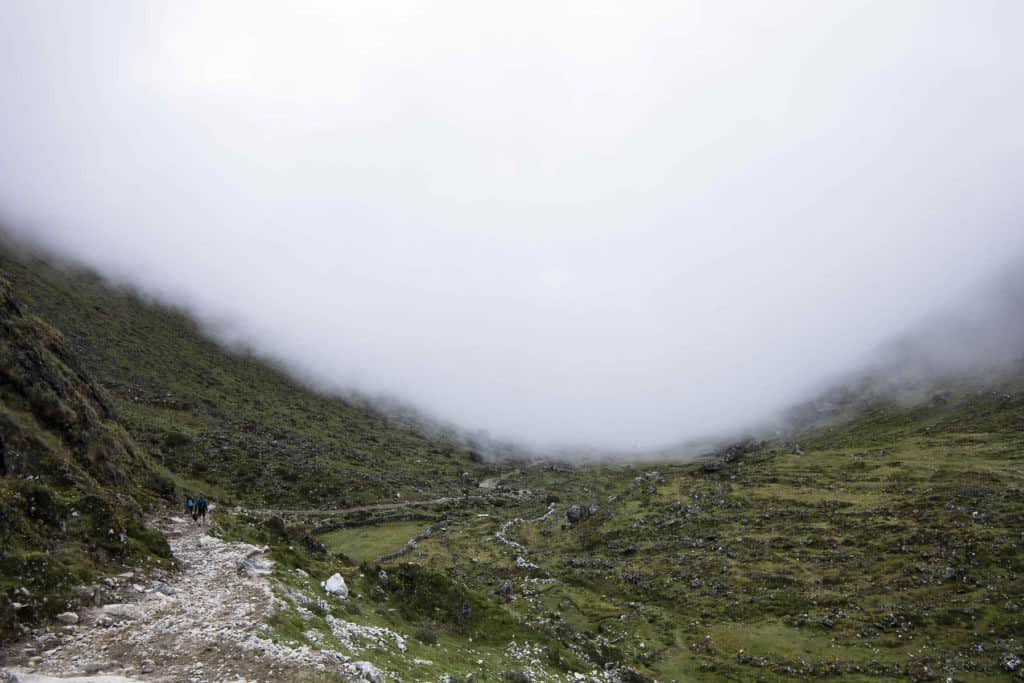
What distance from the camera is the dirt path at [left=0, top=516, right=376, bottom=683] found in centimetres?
1466

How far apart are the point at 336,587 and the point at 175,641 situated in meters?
10.5

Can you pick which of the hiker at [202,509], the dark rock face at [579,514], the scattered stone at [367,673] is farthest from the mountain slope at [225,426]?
the scattered stone at [367,673]

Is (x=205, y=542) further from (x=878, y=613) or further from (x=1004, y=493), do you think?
(x=1004, y=493)

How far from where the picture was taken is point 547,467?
186000 mm

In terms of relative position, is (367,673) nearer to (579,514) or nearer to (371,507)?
(579,514)

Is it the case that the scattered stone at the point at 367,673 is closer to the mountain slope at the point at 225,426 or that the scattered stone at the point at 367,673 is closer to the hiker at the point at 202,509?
the hiker at the point at 202,509

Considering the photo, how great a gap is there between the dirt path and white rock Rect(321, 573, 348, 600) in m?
4.94

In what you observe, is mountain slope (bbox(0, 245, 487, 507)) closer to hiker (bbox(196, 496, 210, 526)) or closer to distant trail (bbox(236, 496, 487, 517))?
distant trail (bbox(236, 496, 487, 517))

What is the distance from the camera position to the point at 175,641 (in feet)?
54.5

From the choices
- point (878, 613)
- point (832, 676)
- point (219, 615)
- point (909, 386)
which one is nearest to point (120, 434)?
point (219, 615)

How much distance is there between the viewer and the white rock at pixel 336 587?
85.8 feet

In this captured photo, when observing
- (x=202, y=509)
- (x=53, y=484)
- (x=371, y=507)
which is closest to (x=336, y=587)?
(x=202, y=509)

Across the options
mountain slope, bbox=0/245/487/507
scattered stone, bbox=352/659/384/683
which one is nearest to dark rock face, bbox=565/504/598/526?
mountain slope, bbox=0/245/487/507

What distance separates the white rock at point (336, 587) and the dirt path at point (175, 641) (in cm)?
494
